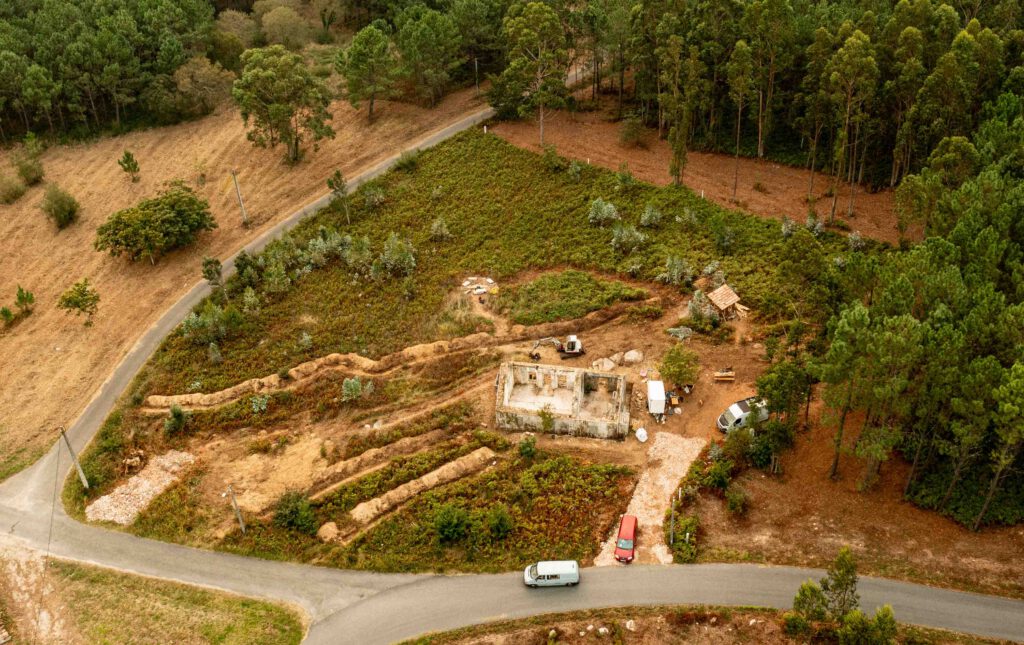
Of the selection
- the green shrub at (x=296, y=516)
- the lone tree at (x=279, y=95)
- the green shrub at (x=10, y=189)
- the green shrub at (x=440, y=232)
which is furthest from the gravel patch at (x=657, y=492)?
the green shrub at (x=10, y=189)

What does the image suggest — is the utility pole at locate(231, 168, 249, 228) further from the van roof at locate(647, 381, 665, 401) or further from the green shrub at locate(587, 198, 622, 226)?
the van roof at locate(647, 381, 665, 401)

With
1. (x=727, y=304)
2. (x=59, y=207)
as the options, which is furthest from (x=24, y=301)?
(x=727, y=304)

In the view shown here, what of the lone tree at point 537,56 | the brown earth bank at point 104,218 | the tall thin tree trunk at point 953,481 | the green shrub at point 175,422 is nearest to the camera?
the tall thin tree trunk at point 953,481

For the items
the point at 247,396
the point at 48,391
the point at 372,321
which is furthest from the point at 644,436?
the point at 48,391

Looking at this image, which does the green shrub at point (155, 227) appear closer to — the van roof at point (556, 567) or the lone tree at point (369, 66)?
the lone tree at point (369, 66)

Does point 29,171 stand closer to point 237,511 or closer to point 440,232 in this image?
point 440,232

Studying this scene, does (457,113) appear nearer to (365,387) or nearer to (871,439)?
(365,387)

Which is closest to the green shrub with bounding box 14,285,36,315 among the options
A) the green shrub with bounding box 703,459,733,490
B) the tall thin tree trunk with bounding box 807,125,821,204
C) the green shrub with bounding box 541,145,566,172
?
the green shrub with bounding box 541,145,566,172
